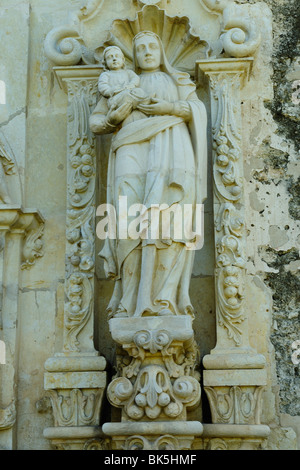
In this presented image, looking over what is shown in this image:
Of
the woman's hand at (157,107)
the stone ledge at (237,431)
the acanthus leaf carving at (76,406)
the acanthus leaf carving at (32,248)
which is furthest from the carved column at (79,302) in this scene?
the stone ledge at (237,431)

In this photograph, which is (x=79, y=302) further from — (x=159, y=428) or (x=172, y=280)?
(x=159, y=428)

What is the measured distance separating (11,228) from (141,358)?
53.5 inches

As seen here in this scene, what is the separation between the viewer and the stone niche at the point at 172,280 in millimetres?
5008

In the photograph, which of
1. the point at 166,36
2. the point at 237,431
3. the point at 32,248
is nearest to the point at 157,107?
the point at 166,36

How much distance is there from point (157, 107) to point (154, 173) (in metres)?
0.46

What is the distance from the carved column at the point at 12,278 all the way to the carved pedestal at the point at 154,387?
0.72 metres

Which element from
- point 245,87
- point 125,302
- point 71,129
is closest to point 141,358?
point 125,302

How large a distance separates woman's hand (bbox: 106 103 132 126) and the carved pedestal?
130 centimetres

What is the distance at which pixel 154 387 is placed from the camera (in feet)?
16.2

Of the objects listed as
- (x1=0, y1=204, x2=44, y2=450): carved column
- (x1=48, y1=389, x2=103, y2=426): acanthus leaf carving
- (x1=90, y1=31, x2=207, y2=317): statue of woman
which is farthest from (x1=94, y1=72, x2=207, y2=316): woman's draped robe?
(x1=0, y1=204, x2=44, y2=450): carved column

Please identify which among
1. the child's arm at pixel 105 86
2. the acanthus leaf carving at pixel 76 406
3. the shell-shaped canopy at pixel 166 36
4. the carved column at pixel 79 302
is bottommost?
the acanthus leaf carving at pixel 76 406

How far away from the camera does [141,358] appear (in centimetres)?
504

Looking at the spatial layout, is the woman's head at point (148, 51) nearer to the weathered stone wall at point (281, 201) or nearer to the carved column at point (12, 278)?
the weathered stone wall at point (281, 201)
